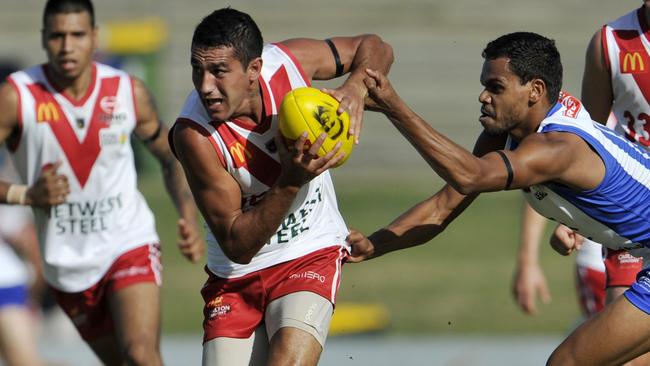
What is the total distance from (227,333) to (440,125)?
688 inches

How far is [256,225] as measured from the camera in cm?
585

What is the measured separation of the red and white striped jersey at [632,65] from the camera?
6.80m

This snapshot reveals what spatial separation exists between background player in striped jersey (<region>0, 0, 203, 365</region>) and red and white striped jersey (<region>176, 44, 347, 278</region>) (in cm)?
148

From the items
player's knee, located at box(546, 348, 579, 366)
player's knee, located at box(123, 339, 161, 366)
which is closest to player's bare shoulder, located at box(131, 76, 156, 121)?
player's knee, located at box(123, 339, 161, 366)

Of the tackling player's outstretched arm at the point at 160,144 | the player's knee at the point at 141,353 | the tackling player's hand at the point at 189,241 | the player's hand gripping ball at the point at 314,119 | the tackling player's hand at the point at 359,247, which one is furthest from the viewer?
the tackling player's outstretched arm at the point at 160,144

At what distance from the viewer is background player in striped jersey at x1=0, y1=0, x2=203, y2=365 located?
7762mm

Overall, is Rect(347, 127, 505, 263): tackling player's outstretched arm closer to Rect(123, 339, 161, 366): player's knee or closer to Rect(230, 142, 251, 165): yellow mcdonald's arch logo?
Rect(230, 142, 251, 165): yellow mcdonald's arch logo

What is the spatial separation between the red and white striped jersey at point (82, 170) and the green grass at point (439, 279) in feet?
13.7

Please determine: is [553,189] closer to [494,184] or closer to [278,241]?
[494,184]

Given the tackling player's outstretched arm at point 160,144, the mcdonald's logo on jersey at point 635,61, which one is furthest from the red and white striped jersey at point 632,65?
the tackling player's outstretched arm at point 160,144

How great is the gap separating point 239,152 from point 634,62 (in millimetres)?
2318

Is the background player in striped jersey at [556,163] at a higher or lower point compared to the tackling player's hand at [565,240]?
higher

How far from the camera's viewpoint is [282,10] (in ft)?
77.6

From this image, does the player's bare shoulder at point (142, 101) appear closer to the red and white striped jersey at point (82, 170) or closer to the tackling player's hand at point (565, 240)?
the red and white striped jersey at point (82, 170)
